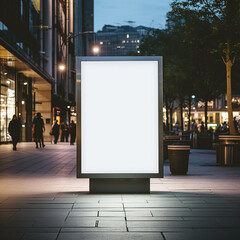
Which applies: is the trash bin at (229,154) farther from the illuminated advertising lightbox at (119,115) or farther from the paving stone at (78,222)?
the paving stone at (78,222)

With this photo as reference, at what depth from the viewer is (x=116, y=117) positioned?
7691 mm

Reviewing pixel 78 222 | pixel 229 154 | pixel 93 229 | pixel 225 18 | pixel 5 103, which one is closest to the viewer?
pixel 93 229

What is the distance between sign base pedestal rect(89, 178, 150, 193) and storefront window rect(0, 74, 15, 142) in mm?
21208

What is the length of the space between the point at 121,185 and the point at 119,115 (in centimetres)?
127

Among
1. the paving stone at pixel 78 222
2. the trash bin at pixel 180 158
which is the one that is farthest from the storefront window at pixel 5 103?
the paving stone at pixel 78 222

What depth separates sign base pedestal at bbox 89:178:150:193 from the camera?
7.92 metres

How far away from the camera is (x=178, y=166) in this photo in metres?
11.7

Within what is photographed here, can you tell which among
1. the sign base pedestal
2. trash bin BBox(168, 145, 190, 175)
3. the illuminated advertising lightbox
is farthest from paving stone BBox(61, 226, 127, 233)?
trash bin BBox(168, 145, 190, 175)

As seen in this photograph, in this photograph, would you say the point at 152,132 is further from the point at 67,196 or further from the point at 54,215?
the point at 54,215

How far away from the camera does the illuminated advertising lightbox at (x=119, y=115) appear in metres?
7.62

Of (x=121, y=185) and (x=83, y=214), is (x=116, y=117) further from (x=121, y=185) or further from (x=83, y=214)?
(x=83, y=214)

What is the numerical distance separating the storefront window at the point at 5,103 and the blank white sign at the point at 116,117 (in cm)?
2133

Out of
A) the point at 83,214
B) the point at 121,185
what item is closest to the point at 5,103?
the point at 121,185

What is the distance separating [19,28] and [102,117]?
2674 cm
